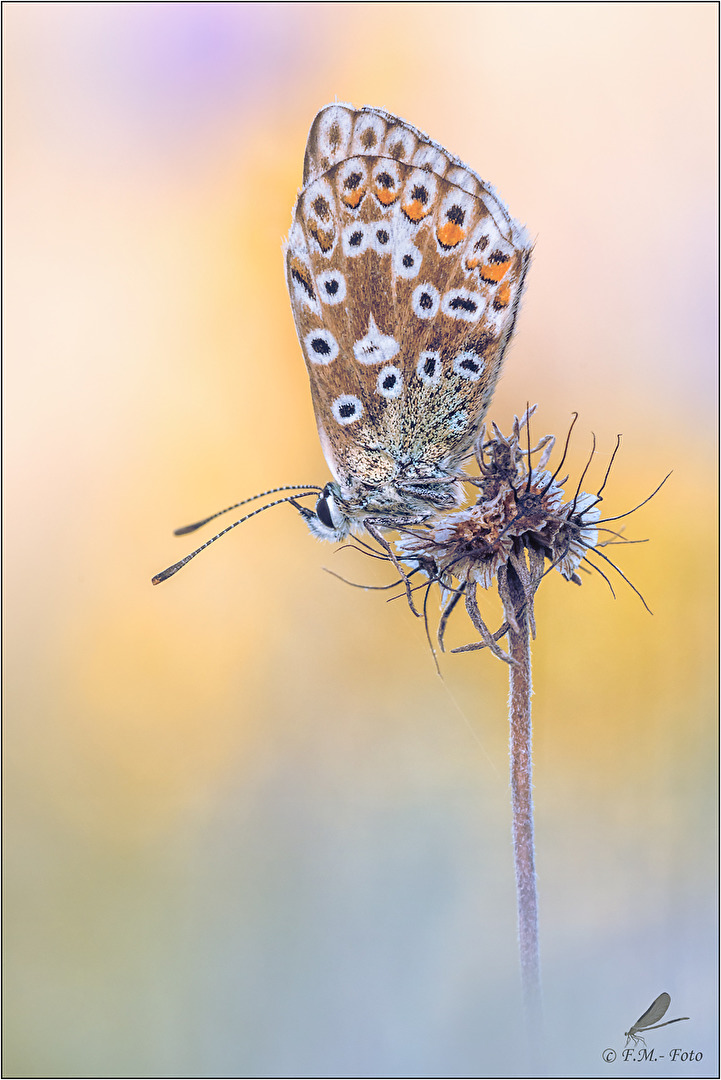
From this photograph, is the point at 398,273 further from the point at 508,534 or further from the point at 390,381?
the point at 508,534

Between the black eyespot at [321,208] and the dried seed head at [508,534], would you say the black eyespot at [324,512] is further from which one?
the black eyespot at [321,208]

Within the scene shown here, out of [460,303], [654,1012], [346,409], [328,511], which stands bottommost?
[654,1012]

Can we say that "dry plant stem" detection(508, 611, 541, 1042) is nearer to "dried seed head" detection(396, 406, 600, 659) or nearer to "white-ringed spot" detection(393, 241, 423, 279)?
"dried seed head" detection(396, 406, 600, 659)

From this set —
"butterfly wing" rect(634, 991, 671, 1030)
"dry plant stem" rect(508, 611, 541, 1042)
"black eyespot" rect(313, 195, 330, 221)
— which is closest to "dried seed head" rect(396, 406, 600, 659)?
"dry plant stem" rect(508, 611, 541, 1042)

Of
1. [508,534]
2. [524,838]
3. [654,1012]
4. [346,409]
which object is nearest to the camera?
[524,838]

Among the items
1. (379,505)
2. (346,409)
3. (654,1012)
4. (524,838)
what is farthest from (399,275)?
(654,1012)

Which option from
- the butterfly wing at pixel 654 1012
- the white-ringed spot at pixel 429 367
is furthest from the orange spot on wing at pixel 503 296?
the butterfly wing at pixel 654 1012
